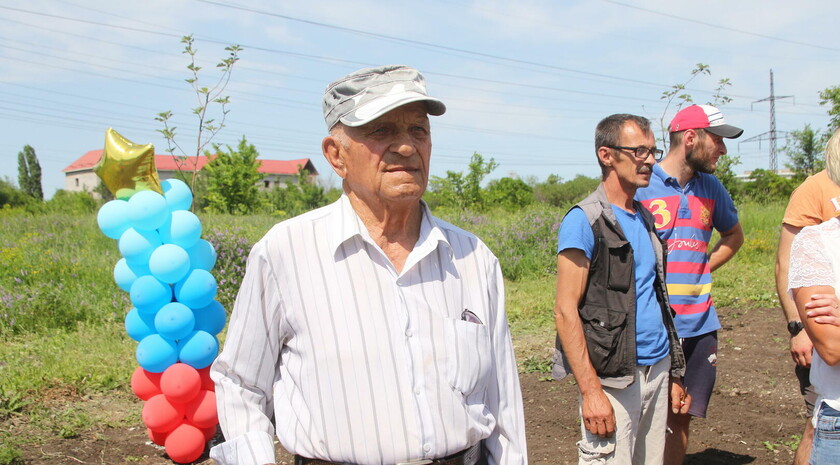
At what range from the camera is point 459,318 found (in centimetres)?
184

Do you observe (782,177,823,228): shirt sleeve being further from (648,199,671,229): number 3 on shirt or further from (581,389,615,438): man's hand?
(581,389,615,438): man's hand

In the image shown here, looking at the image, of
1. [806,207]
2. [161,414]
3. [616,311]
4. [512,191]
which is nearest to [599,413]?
[616,311]

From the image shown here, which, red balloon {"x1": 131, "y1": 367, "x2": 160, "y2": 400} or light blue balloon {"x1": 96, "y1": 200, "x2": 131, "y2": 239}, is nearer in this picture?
light blue balloon {"x1": 96, "y1": 200, "x2": 131, "y2": 239}

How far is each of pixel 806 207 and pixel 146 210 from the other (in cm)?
377

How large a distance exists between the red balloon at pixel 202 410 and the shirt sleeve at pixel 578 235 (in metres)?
2.85

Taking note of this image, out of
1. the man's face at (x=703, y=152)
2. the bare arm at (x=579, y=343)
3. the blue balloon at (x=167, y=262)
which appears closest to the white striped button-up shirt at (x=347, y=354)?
the bare arm at (x=579, y=343)

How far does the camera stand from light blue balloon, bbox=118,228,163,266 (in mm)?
4312

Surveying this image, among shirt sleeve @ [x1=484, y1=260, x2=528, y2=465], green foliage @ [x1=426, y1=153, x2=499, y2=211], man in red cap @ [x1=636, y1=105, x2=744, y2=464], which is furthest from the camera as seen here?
green foliage @ [x1=426, y1=153, x2=499, y2=211]

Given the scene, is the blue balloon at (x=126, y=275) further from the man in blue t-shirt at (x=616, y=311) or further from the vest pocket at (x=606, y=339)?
the vest pocket at (x=606, y=339)

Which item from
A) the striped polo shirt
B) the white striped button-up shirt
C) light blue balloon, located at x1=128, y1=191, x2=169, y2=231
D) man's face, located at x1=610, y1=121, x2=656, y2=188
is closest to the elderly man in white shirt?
the white striped button-up shirt

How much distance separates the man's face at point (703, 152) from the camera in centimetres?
350

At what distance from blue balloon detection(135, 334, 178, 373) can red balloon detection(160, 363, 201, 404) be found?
55 millimetres

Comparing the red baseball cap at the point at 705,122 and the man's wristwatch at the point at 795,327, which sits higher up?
the red baseball cap at the point at 705,122

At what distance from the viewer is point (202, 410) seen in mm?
4508
